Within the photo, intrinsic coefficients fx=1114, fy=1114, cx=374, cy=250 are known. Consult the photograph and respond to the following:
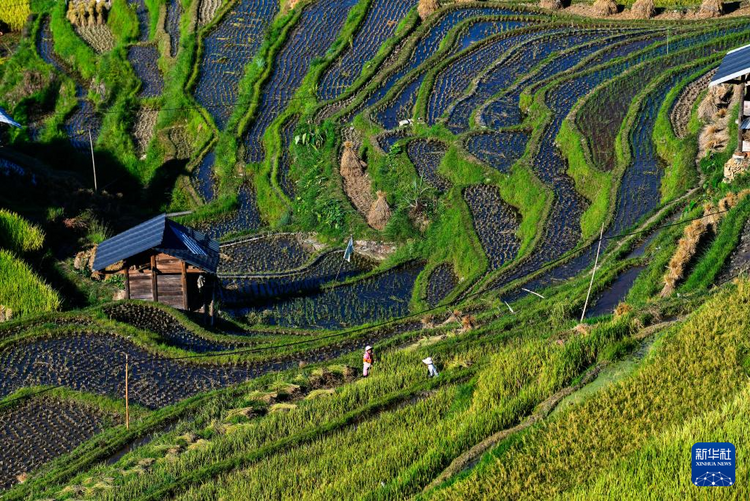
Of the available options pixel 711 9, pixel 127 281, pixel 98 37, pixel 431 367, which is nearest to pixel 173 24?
pixel 98 37

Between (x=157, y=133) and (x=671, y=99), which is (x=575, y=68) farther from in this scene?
(x=157, y=133)

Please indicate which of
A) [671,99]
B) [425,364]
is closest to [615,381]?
[425,364]

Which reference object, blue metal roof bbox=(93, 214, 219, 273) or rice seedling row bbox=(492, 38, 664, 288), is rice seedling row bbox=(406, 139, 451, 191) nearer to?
rice seedling row bbox=(492, 38, 664, 288)

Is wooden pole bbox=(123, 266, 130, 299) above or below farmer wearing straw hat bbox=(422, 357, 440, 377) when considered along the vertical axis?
above

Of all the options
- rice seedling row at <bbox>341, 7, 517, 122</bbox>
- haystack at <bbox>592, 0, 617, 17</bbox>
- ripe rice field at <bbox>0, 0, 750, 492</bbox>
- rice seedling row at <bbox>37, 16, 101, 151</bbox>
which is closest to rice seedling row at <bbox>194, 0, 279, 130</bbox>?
ripe rice field at <bbox>0, 0, 750, 492</bbox>

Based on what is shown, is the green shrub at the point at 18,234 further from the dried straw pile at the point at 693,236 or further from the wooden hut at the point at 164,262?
the dried straw pile at the point at 693,236

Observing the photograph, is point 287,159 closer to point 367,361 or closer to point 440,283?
point 440,283
